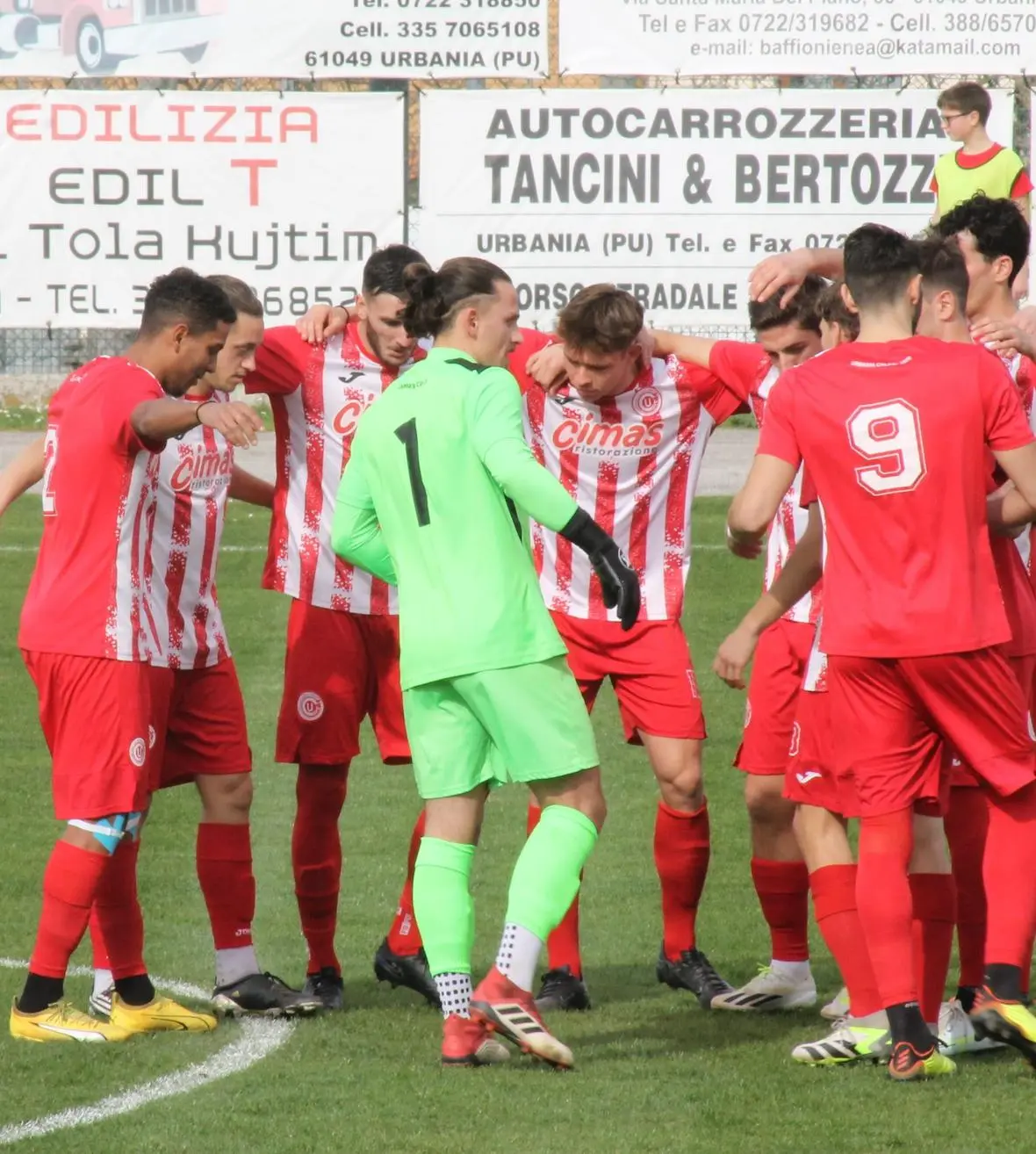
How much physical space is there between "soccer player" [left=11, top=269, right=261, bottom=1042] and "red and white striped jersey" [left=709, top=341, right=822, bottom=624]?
161 centimetres

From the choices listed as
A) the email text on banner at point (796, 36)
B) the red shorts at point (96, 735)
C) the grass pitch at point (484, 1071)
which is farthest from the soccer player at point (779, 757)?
the email text on banner at point (796, 36)

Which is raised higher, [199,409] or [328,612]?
[199,409]

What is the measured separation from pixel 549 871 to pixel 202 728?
1.30 meters

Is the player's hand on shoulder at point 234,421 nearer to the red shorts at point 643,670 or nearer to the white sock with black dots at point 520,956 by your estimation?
the white sock with black dots at point 520,956

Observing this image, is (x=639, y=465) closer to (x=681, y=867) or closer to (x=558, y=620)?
(x=558, y=620)

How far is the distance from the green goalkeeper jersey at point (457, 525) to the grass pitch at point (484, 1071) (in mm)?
1058

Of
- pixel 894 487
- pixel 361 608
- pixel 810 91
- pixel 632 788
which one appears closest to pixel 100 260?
pixel 810 91

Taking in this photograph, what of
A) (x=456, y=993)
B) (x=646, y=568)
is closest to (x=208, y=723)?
(x=456, y=993)

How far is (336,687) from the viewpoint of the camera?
20.1ft

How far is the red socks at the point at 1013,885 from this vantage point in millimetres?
4969

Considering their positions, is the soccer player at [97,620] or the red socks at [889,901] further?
the soccer player at [97,620]

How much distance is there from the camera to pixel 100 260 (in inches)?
663

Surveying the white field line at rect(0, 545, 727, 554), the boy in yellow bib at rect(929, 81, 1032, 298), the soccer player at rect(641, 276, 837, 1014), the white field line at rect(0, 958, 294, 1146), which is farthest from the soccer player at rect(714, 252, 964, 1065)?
the white field line at rect(0, 545, 727, 554)

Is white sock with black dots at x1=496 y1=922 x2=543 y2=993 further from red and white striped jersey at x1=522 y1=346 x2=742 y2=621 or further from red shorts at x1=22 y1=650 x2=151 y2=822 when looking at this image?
red and white striped jersey at x1=522 y1=346 x2=742 y2=621
